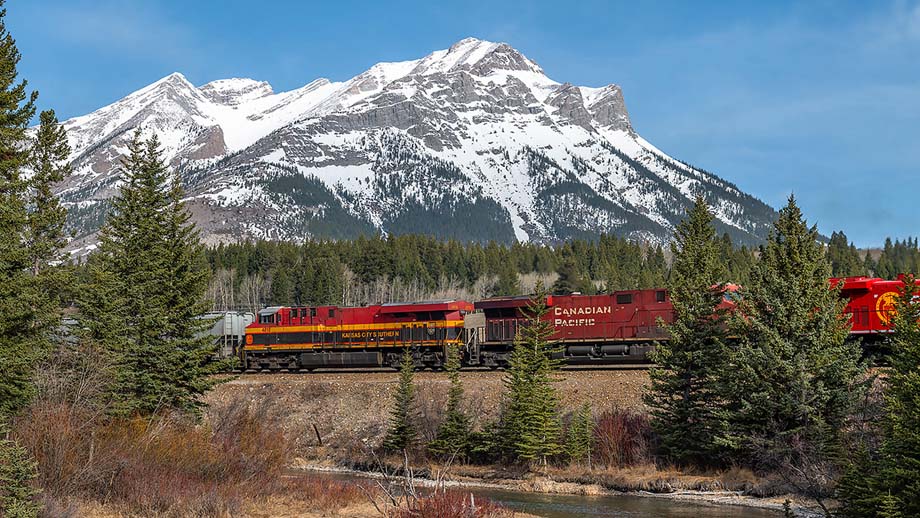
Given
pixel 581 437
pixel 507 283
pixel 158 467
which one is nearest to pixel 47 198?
pixel 158 467

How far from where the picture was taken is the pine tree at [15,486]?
21.0m

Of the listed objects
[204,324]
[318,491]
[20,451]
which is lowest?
[318,491]

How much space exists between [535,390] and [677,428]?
266 inches

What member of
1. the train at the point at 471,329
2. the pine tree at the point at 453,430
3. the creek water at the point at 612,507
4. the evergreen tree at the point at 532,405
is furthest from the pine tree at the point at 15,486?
the train at the point at 471,329

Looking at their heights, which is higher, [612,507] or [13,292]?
[13,292]

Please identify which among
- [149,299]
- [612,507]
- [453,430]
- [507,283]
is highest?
[507,283]

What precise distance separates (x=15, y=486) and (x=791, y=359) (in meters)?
28.4

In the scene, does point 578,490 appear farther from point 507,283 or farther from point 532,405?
point 507,283

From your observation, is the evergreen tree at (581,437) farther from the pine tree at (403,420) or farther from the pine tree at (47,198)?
the pine tree at (47,198)

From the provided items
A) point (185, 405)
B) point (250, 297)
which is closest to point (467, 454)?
point (185, 405)

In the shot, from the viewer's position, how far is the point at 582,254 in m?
198

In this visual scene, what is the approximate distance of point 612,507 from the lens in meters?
35.5

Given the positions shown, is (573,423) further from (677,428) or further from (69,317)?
(69,317)

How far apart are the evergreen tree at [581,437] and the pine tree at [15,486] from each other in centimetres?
2634
